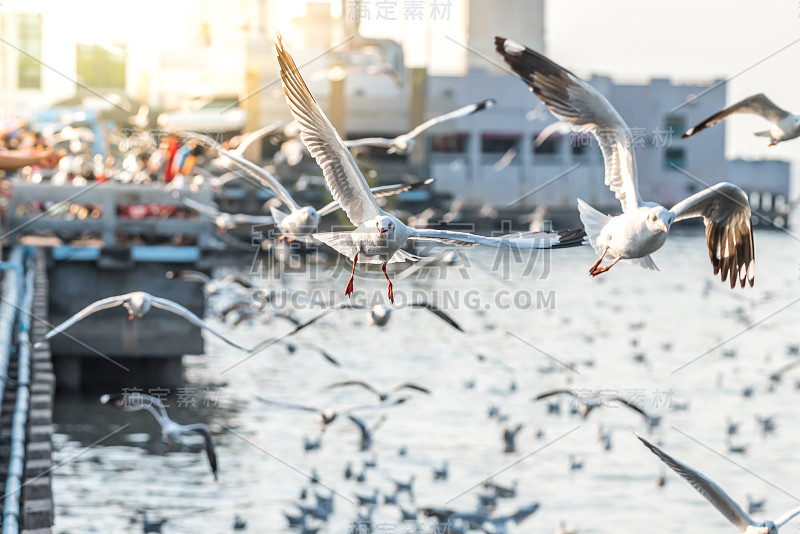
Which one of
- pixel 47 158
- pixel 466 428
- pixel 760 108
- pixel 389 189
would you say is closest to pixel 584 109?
pixel 760 108

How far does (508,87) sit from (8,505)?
246 ft

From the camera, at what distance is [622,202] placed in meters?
10.9

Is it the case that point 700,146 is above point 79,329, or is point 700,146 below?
above

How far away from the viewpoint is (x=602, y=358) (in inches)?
1433

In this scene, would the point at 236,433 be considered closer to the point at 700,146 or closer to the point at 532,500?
the point at 532,500

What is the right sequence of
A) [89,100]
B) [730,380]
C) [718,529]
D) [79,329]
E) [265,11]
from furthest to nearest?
[89,100] < [265,11] < [730,380] < [79,329] < [718,529]

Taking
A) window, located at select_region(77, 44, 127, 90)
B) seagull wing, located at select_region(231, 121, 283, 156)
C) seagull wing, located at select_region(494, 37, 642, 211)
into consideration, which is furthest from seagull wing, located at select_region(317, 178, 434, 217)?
window, located at select_region(77, 44, 127, 90)

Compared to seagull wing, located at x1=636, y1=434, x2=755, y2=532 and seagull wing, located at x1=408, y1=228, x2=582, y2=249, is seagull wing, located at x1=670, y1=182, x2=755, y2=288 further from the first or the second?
seagull wing, located at x1=636, y1=434, x2=755, y2=532

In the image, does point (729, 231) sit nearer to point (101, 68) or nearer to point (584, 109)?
point (584, 109)

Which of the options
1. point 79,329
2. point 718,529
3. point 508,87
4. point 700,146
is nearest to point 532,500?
point 718,529

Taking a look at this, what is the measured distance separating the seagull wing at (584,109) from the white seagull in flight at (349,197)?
593 mm

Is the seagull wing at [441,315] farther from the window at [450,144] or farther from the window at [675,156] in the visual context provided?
the window at [675,156]

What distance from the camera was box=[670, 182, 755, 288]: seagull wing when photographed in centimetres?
1123

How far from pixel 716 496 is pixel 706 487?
0.62ft
